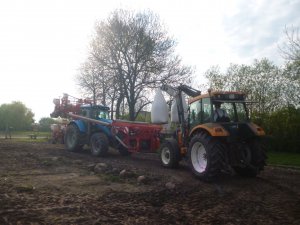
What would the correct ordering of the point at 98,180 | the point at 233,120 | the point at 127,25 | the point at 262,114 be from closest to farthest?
the point at 98,180, the point at 233,120, the point at 262,114, the point at 127,25

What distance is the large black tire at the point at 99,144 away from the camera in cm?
1546

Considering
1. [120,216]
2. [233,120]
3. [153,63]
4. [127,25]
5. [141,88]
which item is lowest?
[120,216]

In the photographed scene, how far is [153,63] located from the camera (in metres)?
29.1

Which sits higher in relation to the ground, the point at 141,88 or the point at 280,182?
the point at 141,88

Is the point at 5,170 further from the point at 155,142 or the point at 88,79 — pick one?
the point at 88,79

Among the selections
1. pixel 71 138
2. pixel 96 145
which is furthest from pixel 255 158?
pixel 71 138

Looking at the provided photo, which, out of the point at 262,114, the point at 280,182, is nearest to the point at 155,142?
the point at 280,182

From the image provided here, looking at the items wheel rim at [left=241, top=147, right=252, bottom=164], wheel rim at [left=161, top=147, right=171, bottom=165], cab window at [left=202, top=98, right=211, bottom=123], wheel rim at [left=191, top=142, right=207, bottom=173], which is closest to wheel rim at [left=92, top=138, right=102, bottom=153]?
wheel rim at [left=161, top=147, right=171, bottom=165]

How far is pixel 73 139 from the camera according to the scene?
1773cm

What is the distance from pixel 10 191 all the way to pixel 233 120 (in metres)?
6.16

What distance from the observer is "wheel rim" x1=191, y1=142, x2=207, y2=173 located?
1015 cm

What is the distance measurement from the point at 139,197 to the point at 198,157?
3.19 metres

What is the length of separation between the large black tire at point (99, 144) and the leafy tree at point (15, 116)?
5071 cm

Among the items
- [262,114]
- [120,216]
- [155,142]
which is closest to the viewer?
[120,216]
